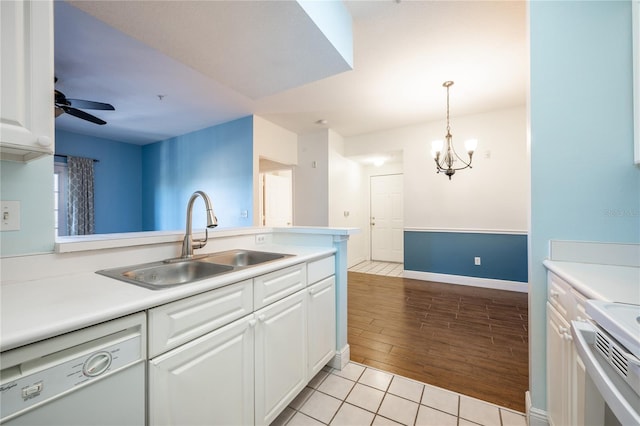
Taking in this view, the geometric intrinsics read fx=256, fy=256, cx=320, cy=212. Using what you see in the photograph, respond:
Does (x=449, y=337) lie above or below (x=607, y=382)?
below

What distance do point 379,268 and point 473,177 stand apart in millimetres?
2376

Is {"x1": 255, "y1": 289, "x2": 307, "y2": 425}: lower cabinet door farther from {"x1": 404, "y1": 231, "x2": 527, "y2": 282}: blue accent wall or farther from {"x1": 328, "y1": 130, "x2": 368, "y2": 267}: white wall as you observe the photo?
{"x1": 404, "y1": 231, "x2": 527, "y2": 282}: blue accent wall

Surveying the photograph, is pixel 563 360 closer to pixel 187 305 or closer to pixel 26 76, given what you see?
pixel 187 305

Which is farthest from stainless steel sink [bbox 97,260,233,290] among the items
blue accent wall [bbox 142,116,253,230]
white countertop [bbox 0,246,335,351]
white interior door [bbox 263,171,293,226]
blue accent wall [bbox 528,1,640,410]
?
white interior door [bbox 263,171,293,226]

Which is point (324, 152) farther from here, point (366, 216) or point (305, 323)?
point (305, 323)

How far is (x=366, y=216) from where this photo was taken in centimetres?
596

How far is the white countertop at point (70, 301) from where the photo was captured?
61 cm

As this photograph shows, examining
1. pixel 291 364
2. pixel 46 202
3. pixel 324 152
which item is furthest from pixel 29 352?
pixel 324 152

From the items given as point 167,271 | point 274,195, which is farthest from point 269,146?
point 167,271

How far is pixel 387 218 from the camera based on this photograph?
5.80m

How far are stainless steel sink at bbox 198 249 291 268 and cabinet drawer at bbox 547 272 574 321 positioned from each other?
1.36m

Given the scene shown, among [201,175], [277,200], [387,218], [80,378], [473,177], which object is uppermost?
[201,175]

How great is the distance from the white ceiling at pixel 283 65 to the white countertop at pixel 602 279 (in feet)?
4.92

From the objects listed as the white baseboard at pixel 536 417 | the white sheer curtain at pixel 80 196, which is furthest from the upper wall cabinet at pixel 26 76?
the white sheer curtain at pixel 80 196
